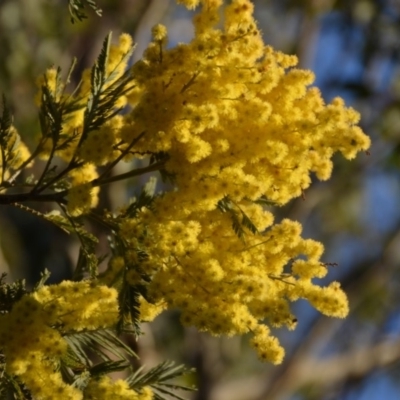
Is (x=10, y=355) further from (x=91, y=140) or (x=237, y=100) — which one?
(x=237, y=100)

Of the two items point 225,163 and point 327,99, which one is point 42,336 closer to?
point 225,163

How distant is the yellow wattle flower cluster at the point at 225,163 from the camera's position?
1461mm

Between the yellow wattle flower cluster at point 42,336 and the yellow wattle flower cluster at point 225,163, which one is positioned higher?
the yellow wattle flower cluster at point 225,163

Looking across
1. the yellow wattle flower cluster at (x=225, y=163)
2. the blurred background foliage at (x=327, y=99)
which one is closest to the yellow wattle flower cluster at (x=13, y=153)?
the yellow wattle flower cluster at (x=225, y=163)

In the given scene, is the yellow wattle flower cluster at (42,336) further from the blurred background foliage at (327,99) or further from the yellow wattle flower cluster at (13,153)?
the blurred background foliage at (327,99)

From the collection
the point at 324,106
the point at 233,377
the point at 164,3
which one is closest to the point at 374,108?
the point at 164,3

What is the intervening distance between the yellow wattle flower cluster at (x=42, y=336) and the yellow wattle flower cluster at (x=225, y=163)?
15cm

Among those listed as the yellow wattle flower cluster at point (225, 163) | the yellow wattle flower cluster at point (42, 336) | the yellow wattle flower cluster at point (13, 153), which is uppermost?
the yellow wattle flower cluster at point (225, 163)

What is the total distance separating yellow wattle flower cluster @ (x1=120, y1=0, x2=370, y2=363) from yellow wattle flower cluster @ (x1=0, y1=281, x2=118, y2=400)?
145 mm

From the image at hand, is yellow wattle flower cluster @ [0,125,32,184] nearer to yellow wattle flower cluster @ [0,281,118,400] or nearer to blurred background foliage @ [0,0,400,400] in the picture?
yellow wattle flower cluster @ [0,281,118,400]

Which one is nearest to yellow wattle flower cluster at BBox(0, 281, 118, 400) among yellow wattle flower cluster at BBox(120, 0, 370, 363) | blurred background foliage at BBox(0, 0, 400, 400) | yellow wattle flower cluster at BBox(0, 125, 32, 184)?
yellow wattle flower cluster at BBox(120, 0, 370, 363)

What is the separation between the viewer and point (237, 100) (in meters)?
1.49

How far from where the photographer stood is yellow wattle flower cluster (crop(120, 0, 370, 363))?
1.46 meters

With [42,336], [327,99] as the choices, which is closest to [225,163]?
[42,336]
